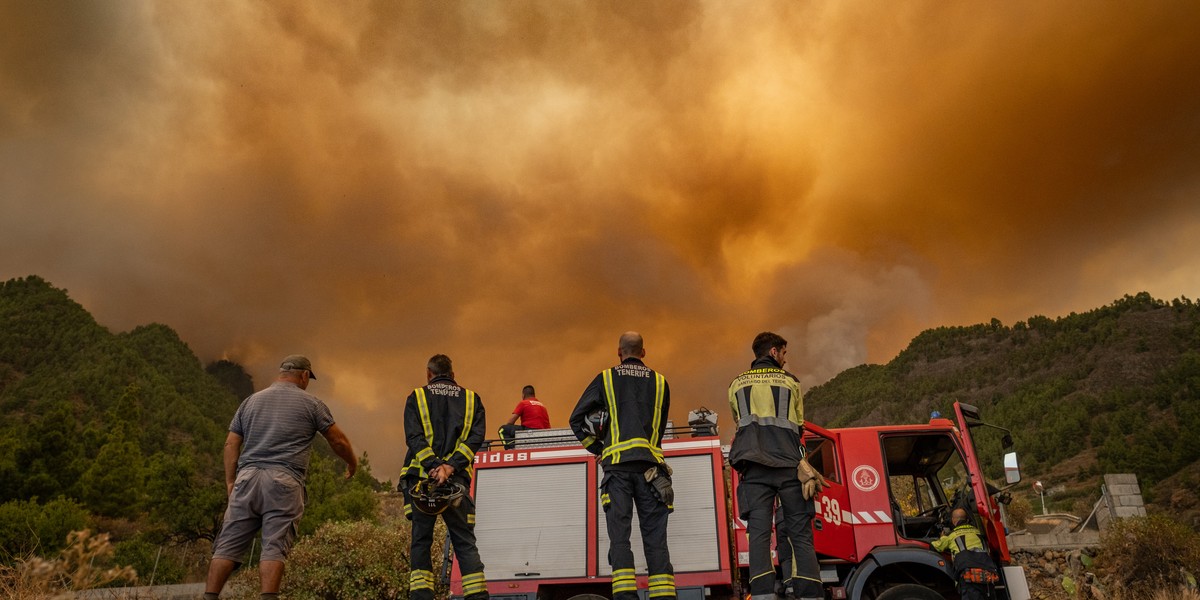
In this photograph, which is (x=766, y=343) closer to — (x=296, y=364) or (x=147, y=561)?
(x=296, y=364)

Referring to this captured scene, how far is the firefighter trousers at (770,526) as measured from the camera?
6.05 metres

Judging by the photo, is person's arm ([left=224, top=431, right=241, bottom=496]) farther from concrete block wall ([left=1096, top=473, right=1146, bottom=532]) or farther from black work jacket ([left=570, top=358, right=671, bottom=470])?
concrete block wall ([left=1096, top=473, right=1146, bottom=532])

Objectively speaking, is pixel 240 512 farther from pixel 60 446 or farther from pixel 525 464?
pixel 60 446

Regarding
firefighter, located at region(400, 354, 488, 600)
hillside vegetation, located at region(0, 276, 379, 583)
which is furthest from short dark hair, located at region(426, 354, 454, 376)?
hillside vegetation, located at region(0, 276, 379, 583)

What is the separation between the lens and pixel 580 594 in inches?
332

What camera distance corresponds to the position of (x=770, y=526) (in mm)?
6414

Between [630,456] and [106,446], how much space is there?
36724 mm

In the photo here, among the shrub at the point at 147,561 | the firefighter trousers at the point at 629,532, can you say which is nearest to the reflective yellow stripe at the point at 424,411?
the firefighter trousers at the point at 629,532

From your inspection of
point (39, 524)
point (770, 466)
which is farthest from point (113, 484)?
point (770, 466)

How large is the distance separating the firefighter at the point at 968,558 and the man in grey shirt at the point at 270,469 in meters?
5.62

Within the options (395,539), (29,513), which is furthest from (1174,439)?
(29,513)

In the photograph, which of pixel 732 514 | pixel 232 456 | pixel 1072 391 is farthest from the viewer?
pixel 1072 391

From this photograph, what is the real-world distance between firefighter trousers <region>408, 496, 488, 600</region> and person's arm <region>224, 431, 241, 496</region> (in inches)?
56.7

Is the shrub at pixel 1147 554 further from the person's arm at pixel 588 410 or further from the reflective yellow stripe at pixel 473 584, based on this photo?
the reflective yellow stripe at pixel 473 584
